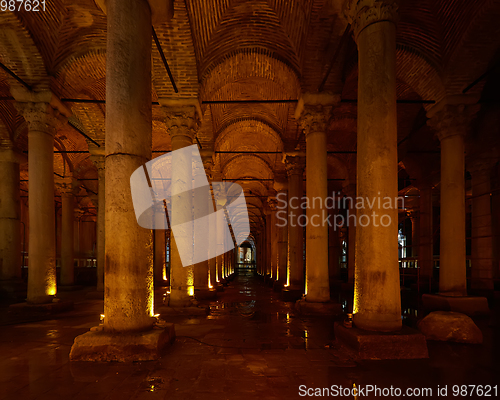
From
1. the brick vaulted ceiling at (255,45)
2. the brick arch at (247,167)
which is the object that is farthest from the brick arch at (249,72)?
the brick arch at (247,167)

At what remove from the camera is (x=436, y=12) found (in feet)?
29.0

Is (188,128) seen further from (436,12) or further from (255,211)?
(255,211)

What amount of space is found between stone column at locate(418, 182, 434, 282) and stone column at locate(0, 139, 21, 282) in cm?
1663

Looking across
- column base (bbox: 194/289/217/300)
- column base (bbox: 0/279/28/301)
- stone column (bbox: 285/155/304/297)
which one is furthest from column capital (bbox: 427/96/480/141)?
column base (bbox: 0/279/28/301)

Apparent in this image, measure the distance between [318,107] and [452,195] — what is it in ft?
13.9

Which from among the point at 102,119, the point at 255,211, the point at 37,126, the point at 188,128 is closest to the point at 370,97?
the point at 188,128

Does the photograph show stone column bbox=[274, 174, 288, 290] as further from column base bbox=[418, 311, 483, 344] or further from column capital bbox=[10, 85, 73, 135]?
column base bbox=[418, 311, 483, 344]

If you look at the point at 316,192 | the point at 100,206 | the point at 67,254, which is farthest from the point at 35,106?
the point at 67,254

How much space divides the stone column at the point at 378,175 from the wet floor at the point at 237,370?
0.80 metres

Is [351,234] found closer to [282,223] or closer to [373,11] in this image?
[282,223]

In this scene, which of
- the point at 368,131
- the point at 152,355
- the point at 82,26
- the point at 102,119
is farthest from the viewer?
the point at 102,119

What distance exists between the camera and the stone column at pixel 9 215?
547 inches

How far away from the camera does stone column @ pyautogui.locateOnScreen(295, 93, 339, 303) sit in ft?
31.2

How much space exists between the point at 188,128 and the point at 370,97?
565cm
